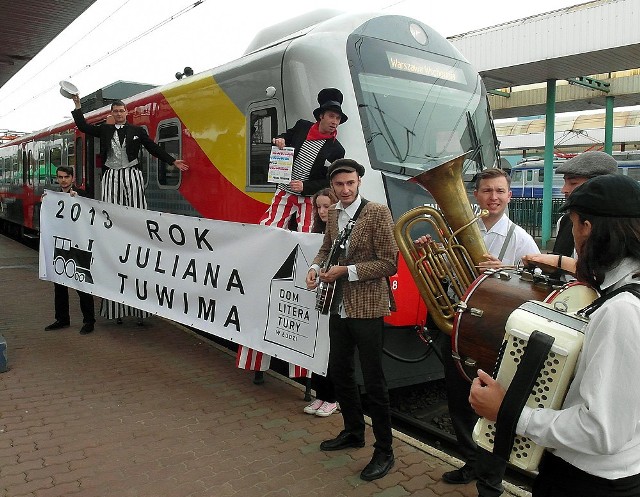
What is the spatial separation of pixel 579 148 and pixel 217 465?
38.1 m

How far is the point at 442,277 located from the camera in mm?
2967

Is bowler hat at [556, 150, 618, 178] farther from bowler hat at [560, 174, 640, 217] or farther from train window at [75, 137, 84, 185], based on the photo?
train window at [75, 137, 84, 185]

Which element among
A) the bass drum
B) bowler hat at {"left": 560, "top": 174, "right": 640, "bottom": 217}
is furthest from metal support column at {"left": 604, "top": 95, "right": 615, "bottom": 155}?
bowler hat at {"left": 560, "top": 174, "right": 640, "bottom": 217}

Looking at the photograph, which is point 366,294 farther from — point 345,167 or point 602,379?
point 602,379

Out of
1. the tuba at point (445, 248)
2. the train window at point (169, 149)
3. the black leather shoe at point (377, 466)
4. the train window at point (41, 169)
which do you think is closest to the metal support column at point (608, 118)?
the train window at point (169, 149)

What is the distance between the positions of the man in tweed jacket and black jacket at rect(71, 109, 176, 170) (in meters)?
3.71

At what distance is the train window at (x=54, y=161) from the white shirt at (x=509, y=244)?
10870 mm

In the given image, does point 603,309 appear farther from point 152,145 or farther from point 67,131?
point 67,131

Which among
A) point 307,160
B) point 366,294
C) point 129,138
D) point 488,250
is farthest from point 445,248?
point 129,138

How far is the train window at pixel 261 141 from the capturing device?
566 cm

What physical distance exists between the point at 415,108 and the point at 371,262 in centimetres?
246

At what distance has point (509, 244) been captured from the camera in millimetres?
3371

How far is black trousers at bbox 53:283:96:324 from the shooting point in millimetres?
6887

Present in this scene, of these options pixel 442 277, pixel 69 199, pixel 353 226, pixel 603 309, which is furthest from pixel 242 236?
pixel 603 309
